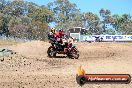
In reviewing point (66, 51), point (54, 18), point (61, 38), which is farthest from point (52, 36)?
point (54, 18)

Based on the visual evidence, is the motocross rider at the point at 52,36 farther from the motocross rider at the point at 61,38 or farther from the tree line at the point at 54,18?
the tree line at the point at 54,18

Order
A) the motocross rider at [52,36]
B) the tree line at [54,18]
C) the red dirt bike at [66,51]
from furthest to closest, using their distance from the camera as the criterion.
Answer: the tree line at [54,18], the red dirt bike at [66,51], the motocross rider at [52,36]

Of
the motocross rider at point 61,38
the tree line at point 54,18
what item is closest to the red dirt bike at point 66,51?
the motocross rider at point 61,38

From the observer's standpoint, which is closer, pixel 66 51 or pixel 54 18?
pixel 66 51

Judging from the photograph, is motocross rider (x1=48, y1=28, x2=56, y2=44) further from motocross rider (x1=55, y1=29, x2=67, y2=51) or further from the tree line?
the tree line

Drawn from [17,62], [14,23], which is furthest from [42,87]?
[14,23]

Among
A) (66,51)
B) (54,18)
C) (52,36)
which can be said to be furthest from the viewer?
(54,18)

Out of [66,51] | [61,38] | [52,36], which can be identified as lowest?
[66,51]

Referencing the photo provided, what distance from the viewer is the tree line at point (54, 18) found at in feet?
302

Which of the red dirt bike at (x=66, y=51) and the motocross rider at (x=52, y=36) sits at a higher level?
the motocross rider at (x=52, y=36)

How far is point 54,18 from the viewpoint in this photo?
111750 millimetres

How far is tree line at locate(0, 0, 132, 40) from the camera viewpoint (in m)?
92.1

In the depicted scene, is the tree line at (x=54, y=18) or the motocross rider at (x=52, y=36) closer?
the motocross rider at (x=52, y=36)

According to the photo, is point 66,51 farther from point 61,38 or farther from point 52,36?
point 52,36
